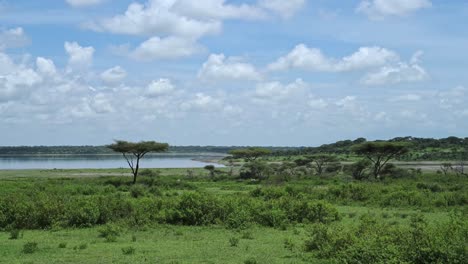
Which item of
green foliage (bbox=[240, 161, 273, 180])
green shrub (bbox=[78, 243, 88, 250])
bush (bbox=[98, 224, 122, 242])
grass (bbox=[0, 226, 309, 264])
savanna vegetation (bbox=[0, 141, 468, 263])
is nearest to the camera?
savanna vegetation (bbox=[0, 141, 468, 263])

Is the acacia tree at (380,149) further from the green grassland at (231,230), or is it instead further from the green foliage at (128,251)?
the green foliage at (128,251)

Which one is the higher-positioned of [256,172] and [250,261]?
[256,172]

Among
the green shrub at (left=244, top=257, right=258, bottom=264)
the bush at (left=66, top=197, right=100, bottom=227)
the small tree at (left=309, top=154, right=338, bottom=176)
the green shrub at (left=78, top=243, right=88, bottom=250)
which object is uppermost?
the small tree at (left=309, top=154, right=338, bottom=176)

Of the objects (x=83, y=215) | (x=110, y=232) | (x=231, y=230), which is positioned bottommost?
(x=231, y=230)

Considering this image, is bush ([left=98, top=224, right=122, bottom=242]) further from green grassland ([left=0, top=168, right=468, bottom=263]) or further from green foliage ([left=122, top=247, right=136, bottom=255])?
green foliage ([left=122, top=247, right=136, bottom=255])

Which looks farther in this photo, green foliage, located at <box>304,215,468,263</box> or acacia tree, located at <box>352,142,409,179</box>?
acacia tree, located at <box>352,142,409,179</box>

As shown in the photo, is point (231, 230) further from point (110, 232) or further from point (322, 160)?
point (322, 160)

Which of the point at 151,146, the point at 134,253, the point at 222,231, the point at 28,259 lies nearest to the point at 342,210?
the point at 222,231

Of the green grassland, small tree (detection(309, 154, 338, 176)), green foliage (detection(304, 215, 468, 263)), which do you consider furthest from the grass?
small tree (detection(309, 154, 338, 176))

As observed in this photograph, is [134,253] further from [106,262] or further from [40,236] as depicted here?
[40,236]

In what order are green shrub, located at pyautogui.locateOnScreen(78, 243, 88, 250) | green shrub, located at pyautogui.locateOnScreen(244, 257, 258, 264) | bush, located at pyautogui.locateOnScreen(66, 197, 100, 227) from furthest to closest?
bush, located at pyautogui.locateOnScreen(66, 197, 100, 227) < green shrub, located at pyautogui.locateOnScreen(78, 243, 88, 250) < green shrub, located at pyautogui.locateOnScreen(244, 257, 258, 264)

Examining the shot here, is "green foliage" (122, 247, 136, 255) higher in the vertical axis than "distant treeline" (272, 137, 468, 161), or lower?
lower

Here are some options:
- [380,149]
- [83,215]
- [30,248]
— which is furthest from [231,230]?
[380,149]

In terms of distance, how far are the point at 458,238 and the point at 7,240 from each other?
538 inches
